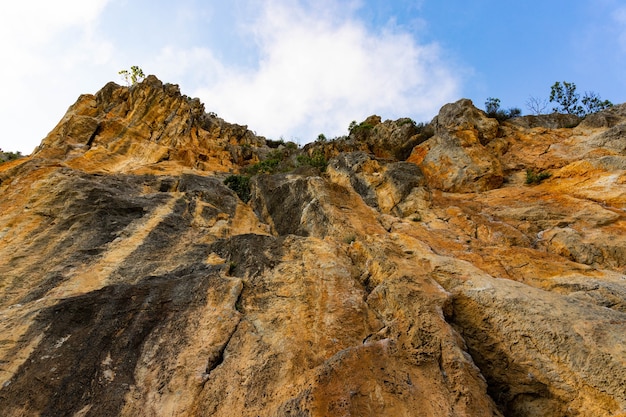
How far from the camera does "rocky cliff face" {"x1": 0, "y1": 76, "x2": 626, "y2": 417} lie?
21.9ft

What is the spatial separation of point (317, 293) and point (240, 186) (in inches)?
A: 499

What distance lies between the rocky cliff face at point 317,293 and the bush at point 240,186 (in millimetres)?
611

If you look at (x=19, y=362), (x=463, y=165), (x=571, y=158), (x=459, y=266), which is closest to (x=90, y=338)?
(x=19, y=362)

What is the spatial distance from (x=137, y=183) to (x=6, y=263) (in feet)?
24.8

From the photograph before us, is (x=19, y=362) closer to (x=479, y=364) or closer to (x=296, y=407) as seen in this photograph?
(x=296, y=407)

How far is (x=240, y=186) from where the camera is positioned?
2073 centimetres

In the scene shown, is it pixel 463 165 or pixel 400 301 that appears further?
pixel 463 165

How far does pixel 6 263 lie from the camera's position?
34.1ft

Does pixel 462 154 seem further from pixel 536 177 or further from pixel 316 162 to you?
pixel 316 162

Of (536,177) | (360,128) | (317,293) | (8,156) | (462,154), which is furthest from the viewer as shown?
(360,128)

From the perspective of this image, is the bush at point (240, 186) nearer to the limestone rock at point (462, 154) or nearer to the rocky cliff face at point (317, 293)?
the rocky cliff face at point (317, 293)

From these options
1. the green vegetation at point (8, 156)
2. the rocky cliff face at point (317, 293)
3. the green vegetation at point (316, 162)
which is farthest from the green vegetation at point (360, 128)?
the green vegetation at point (8, 156)

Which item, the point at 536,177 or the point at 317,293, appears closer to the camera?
the point at 317,293

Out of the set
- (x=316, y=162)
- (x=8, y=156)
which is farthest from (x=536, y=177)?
(x=8, y=156)
